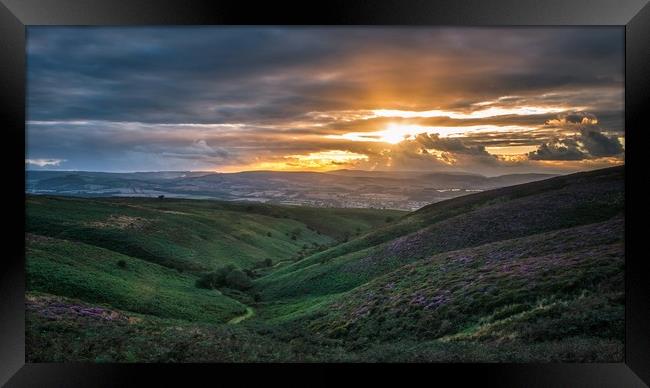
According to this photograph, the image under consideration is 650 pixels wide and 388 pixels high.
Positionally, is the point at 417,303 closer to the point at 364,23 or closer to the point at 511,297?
the point at 511,297

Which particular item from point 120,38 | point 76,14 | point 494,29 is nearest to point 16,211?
point 76,14

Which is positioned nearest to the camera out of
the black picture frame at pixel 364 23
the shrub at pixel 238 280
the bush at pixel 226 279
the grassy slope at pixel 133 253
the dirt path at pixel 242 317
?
the black picture frame at pixel 364 23

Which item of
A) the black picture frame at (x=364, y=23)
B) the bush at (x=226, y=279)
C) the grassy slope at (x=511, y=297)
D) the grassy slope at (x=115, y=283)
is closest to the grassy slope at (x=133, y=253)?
the grassy slope at (x=115, y=283)

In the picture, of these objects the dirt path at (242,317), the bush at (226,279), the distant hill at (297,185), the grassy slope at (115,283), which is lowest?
the dirt path at (242,317)

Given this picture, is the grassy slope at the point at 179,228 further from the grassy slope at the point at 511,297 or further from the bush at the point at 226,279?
the grassy slope at the point at 511,297

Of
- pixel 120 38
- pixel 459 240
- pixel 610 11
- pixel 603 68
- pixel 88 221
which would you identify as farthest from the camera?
pixel 88 221

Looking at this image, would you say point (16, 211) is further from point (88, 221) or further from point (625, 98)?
point (625, 98)

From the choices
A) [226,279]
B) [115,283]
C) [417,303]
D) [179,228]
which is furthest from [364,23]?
[179,228]
